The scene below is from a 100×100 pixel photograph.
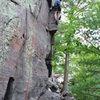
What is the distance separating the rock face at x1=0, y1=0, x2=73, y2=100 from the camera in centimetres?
381

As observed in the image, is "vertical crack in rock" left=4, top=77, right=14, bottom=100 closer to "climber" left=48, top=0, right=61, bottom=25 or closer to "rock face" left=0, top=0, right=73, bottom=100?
"rock face" left=0, top=0, right=73, bottom=100

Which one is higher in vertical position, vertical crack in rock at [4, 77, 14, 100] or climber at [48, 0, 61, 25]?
climber at [48, 0, 61, 25]

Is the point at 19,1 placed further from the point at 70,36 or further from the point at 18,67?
the point at 70,36

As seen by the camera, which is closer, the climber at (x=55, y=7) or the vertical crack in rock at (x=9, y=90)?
the vertical crack in rock at (x=9, y=90)

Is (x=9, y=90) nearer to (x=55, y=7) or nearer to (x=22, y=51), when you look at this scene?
(x=22, y=51)

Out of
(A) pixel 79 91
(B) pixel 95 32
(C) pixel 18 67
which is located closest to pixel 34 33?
(C) pixel 18 67

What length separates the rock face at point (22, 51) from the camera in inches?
150

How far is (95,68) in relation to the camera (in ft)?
29.6

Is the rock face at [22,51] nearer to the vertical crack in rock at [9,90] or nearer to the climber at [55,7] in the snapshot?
the vertical crack in rock at [9,90]

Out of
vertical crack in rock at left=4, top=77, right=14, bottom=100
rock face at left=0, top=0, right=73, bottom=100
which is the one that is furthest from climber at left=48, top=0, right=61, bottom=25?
vertical crack in rock at left=4, top=77, right=14, bottom=100

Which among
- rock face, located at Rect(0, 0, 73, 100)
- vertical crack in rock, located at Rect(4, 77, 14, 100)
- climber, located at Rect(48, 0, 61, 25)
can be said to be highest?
climber, located at Rect(48, 0, 61, 25)

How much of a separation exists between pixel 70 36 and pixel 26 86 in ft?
20.8

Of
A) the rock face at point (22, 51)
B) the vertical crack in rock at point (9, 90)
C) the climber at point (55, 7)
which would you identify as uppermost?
the climber at point (55, 7)

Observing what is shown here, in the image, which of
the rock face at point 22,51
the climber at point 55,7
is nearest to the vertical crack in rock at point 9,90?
the rock face at point 22,51
